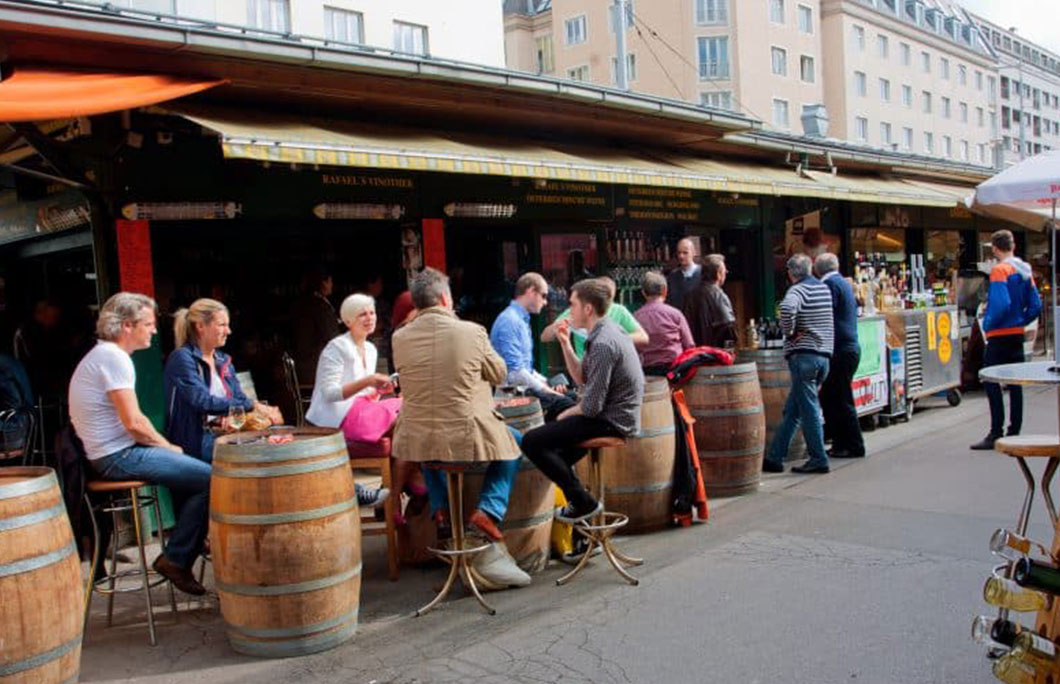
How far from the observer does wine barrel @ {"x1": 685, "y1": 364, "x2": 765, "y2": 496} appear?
6.99 m

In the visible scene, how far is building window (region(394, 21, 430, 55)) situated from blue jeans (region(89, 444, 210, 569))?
95.8 ft

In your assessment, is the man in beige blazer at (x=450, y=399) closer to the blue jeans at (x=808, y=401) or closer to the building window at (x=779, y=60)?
the blue jeans at (x=808, y=401)

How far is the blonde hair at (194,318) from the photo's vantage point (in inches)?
211

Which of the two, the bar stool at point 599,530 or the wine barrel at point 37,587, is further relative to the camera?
the bar stool at point 599,530

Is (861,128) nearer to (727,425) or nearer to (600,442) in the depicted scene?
(727,425)

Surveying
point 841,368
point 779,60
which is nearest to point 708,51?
point 779,60

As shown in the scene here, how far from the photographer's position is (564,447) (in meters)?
5.42

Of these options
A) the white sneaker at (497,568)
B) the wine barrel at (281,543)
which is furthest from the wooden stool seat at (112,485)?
the white sneaker at (497,568)

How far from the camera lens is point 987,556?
543cm

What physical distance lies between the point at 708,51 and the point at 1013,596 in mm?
50596

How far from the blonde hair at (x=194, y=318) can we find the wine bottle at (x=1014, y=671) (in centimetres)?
420

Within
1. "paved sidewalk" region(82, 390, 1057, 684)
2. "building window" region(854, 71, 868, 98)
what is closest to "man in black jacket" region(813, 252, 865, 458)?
"paved sidewalk" region(82, 390, 1057, 684)

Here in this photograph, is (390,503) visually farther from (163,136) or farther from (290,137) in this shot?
(163,136)

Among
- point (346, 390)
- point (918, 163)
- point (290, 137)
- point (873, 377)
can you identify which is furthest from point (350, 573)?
point (918, 163)
